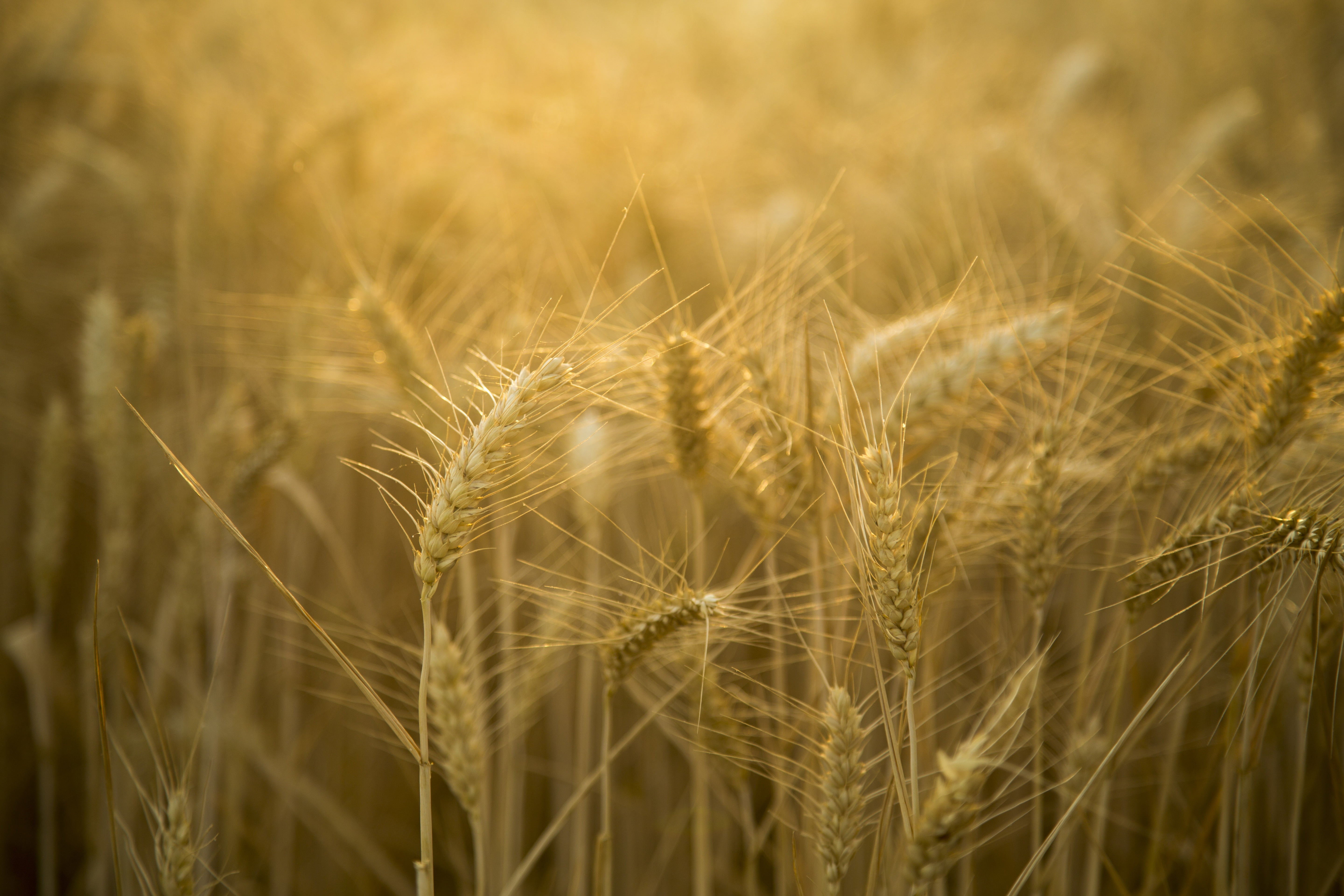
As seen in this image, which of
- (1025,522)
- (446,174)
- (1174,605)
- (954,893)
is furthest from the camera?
(446,174)

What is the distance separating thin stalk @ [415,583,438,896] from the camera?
2.12 ft

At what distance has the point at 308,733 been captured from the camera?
169 centimetres

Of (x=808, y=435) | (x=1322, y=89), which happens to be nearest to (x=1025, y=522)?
(x=808, y=435)

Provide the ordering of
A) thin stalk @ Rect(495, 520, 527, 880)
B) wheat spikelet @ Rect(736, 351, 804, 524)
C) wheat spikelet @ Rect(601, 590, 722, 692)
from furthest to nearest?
thin stalk @ Rect(495, 520, 527, 880) < wheat spikelet @ Rect(736, 351, 804, 524) < wheat spikelet @ Rect(601, 590, 722, 692)

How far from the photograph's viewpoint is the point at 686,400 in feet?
2.93

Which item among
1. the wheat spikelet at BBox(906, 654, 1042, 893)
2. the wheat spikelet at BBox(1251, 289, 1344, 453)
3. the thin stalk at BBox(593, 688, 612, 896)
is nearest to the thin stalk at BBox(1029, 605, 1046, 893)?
the wheat spikelet at BBox(906, 654, 1042, 893)

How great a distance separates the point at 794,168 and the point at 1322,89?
6.80ft

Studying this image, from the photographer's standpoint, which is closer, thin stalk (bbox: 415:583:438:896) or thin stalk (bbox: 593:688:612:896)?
thin stalk (bbox: 415:583:438:896)

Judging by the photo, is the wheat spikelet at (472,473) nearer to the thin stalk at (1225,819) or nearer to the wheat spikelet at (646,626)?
the wheat spikelet at (646,626)

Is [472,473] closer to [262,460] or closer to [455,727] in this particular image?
[455,727]

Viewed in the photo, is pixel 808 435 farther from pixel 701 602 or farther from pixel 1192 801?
pixel 1192 801

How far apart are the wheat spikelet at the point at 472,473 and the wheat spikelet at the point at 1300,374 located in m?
0.90

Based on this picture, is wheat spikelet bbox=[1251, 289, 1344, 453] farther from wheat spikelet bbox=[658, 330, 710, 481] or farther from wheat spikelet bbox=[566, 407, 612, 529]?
wheat spikelet bbox=[566, 407, 612, 529]

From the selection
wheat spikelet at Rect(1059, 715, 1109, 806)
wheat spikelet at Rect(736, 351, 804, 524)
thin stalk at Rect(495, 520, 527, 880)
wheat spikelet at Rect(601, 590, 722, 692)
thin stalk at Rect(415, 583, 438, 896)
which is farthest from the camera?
thin stalk at Rect(495, 520, 527, 880)
